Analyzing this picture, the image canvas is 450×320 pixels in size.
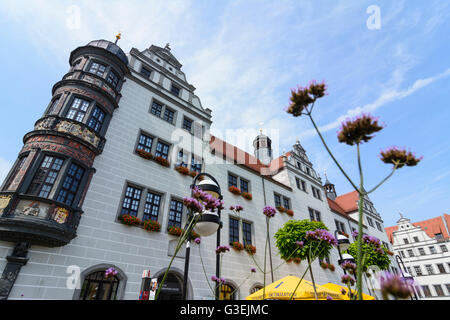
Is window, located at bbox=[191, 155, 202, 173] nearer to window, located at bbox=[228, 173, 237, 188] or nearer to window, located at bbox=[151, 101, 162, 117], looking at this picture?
window, located at bbox=[228, 173, 237, 188]

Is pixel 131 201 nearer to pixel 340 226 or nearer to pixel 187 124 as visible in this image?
pixel 187 124

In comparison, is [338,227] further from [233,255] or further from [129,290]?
[129,290]

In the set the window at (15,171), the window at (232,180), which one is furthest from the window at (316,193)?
the window at (15,171)

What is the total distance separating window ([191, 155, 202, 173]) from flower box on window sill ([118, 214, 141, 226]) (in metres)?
5.29

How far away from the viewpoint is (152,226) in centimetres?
1108

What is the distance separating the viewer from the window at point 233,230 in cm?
1479

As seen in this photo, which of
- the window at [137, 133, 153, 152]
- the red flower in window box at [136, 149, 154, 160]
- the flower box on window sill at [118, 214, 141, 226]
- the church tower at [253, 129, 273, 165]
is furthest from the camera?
the church tower at [253, 129, 273, 165]

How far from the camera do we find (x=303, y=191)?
2361cm

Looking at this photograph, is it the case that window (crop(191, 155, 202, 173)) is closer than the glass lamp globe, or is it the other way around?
the glass lamp globe

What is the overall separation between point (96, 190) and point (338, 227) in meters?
25.2

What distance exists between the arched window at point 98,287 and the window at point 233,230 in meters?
7.05

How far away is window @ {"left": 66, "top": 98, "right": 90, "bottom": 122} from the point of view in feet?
35.3

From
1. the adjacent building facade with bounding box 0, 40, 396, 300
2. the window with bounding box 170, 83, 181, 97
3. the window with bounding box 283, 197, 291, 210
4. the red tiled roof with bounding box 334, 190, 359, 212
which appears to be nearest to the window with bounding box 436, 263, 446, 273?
the red tiled roof with bounding box 334, 190, 359, 212
